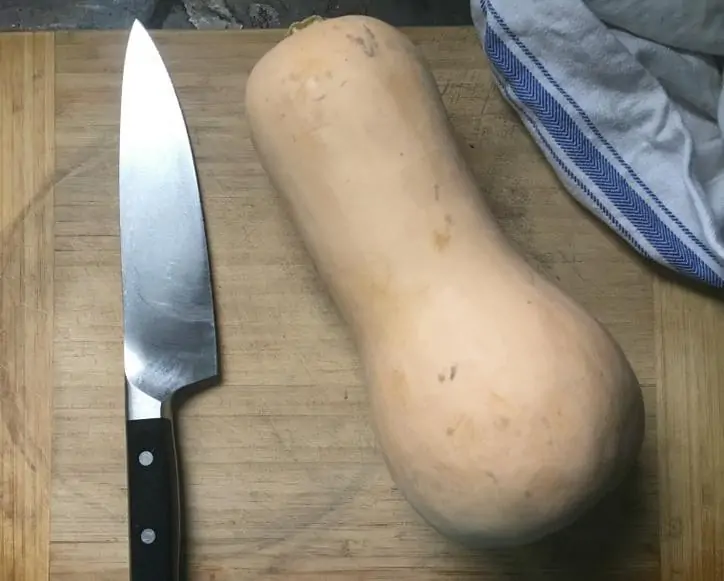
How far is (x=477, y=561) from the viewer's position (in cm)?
84

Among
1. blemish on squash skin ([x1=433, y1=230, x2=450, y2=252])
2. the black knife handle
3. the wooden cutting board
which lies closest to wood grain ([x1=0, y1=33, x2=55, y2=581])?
the wooden cutting board

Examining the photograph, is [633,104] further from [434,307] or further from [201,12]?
[201,12]

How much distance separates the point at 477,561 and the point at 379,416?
212 mm

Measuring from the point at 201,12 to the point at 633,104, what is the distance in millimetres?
428

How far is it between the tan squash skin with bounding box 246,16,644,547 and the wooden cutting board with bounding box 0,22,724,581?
117 mm

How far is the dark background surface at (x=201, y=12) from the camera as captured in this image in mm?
919

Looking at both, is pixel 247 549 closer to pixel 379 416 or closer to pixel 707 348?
pixel 379 416

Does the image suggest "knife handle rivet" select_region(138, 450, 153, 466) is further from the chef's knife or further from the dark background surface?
the dark background surface

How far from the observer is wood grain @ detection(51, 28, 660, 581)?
0.84 metres

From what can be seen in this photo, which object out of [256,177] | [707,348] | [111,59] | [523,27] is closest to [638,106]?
[523,27]

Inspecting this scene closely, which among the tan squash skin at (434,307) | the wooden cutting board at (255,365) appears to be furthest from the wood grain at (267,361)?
the tan squash skin at (434,307)

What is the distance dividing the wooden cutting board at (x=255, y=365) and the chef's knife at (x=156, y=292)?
27 mm

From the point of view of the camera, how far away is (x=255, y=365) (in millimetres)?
855

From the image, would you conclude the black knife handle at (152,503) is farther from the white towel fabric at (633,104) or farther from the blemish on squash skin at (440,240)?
the white towel fabric at (633,104)
